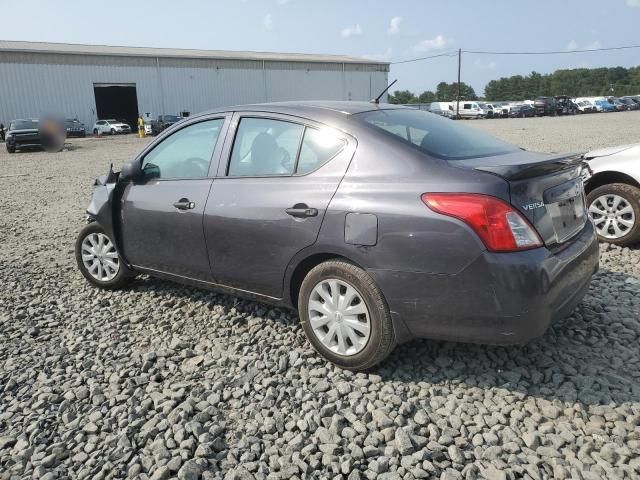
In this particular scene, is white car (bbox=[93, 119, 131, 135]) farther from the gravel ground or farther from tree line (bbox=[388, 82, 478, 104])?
tree line (bbox=[388, 82, 478, 104])

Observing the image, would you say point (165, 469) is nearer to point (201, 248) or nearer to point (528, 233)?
point (201, 248)

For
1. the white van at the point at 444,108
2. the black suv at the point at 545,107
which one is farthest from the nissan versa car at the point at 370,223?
the white van at the point at 444,108

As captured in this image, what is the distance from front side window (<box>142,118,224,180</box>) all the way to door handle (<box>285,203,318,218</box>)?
0.95 m

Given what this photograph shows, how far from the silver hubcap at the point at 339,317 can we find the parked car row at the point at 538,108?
51.2m

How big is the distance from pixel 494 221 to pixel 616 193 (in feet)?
11.7

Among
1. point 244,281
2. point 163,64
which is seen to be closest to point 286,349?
point 244,281

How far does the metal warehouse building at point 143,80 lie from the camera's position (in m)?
39.3

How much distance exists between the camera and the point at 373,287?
3.04m

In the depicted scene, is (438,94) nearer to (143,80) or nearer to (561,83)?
(561,83)

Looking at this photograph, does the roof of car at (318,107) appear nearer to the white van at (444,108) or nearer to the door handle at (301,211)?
the door handle at (301,211)

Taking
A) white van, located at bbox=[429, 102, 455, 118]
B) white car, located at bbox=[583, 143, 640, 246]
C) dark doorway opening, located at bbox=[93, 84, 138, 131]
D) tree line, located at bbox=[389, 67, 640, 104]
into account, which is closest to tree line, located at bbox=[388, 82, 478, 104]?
tree line, located at bbox=[389, 67, 640, 104]

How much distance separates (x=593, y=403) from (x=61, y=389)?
3102mm

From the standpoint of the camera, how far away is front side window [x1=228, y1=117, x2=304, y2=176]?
3.50m

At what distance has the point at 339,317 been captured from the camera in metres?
3.25
